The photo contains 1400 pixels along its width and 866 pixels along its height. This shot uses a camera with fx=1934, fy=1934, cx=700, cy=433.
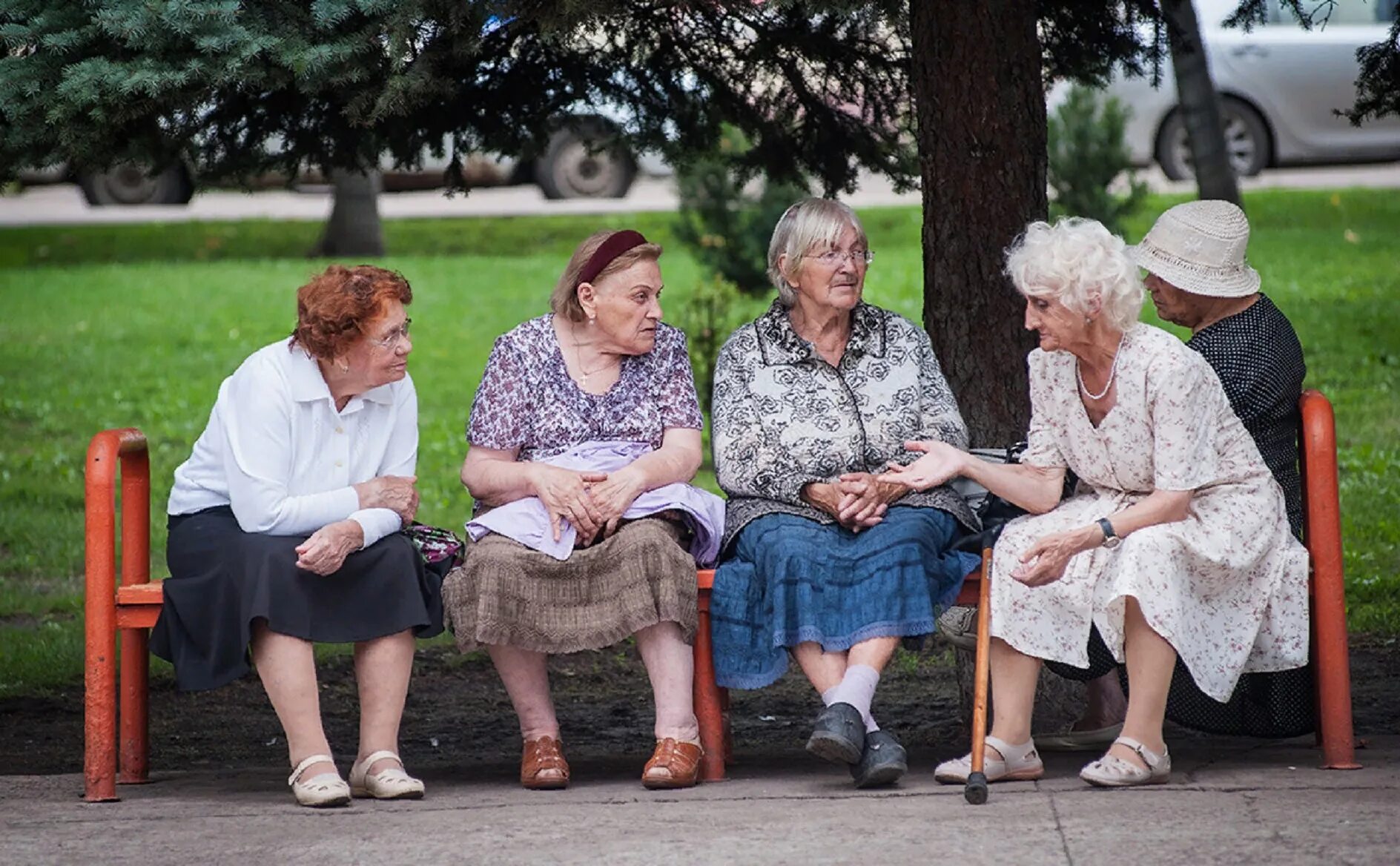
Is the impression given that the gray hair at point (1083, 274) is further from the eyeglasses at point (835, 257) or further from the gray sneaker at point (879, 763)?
the gray sneaker at point (879, 763)

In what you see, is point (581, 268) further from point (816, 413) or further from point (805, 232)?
point (816, 413)

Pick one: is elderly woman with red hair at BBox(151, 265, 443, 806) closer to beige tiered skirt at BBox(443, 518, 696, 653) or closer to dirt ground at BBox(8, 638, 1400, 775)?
beige tiered skirt at BBox(443, 518, 696, 653)

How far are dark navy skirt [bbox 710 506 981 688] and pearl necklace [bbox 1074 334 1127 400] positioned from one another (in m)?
0.50

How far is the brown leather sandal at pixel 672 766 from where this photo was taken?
4.54 meters

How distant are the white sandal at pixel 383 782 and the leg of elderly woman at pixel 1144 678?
1.63m

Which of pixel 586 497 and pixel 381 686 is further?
pixel 586 497

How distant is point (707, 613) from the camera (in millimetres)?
4715

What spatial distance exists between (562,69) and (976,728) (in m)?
2.76

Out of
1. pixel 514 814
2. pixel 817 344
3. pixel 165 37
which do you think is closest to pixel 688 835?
pixel 514 814

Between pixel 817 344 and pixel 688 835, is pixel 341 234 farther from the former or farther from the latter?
pixel 688 835

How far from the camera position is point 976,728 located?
4.35 meters

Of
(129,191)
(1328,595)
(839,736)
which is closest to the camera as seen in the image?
(839,736)

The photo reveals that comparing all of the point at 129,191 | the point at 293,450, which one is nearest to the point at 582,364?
the point at 293,450

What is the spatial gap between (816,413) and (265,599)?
1.45 meters
